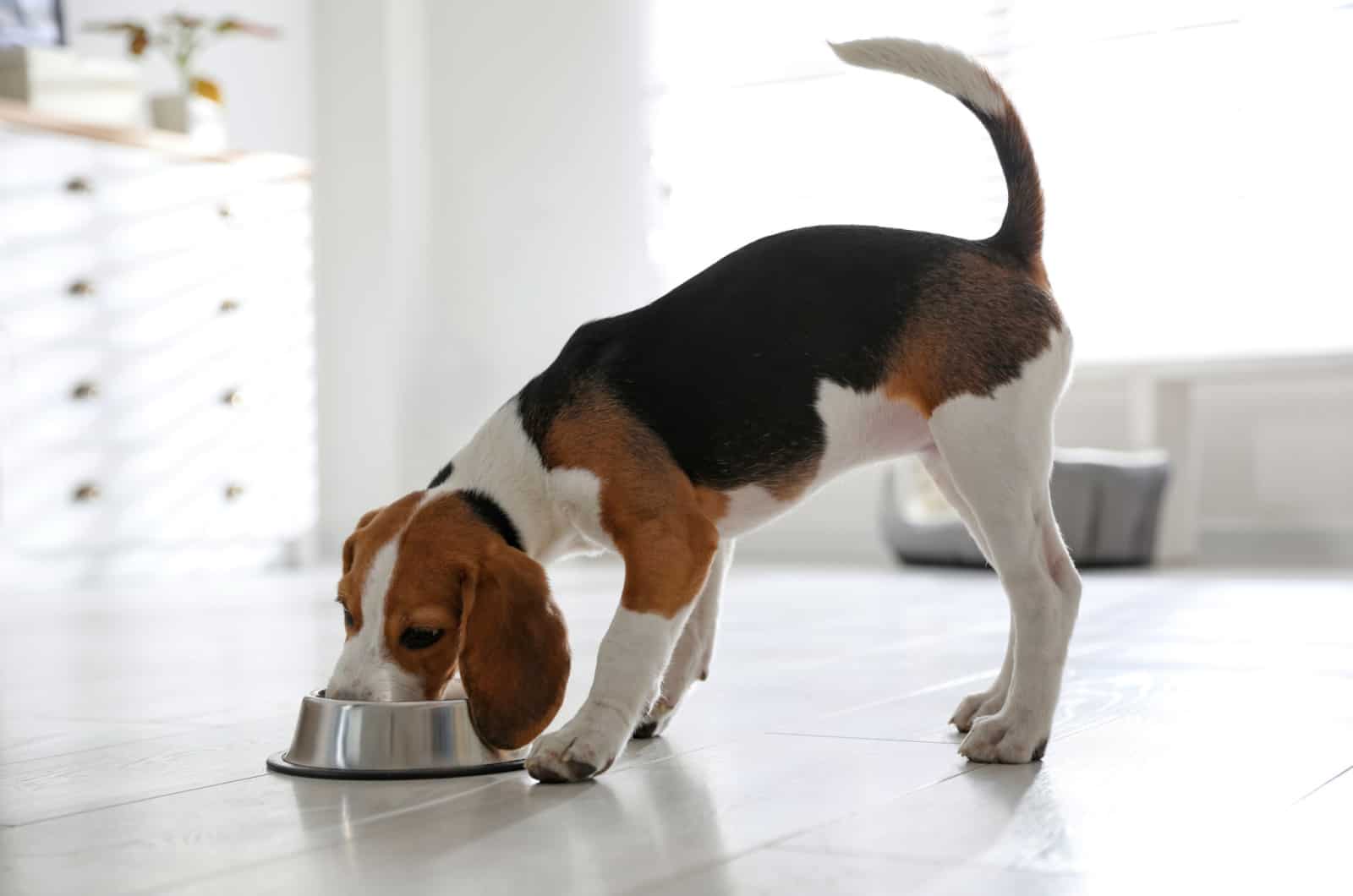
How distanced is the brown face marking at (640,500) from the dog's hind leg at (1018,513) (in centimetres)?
33

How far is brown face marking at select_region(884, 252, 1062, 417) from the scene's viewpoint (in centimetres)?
187

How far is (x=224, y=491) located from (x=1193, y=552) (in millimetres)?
3998

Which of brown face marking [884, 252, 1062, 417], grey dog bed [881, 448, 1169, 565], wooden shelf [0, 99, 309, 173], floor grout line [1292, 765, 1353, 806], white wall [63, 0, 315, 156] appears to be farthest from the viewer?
white wall [63, 0, 315, 156]

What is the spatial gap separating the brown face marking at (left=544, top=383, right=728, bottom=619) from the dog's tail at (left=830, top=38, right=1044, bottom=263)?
0.56 m

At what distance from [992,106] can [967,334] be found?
0.36 m

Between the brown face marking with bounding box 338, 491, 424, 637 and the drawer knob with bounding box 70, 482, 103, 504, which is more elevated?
the brown face marking with bounding box 338, 491, 424, 637

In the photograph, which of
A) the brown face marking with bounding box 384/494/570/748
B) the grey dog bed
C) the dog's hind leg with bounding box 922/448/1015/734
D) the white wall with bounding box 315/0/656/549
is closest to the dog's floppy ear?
the brown face marking with bounding box 384/494/570/748

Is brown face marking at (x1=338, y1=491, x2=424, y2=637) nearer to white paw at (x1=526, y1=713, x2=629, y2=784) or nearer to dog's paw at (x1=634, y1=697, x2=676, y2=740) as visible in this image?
white paw at (x1=526, y1=713, x2=629, y2=784)

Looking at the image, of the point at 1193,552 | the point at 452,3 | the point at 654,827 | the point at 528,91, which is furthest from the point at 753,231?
the point at 654,827

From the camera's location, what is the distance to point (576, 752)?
1.77 m

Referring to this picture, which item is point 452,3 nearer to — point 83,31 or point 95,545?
point 83,31

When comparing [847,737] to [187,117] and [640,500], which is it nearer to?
[640,500]

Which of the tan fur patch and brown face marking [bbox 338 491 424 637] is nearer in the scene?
brown face marking [bbox 338 491 424 637]

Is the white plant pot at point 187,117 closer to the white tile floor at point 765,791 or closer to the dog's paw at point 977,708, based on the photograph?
the white tile floor at point 765,791
